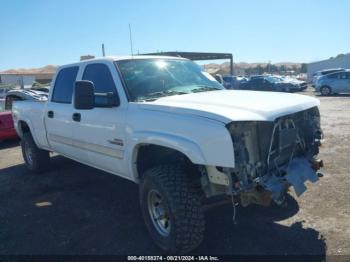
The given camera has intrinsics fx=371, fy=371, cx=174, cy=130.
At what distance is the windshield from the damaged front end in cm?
128

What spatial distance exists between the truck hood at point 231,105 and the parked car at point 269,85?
87.5 ft

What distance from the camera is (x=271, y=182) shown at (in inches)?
130

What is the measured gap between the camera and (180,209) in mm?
3404

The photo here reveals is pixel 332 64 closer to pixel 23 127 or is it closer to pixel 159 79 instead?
pixel 23 127

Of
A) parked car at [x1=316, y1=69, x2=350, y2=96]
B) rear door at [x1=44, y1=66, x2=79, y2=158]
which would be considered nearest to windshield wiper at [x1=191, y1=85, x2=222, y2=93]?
rear door at [x1=44, y1=66, x2=79, y2=158]

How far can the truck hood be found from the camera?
124 inches

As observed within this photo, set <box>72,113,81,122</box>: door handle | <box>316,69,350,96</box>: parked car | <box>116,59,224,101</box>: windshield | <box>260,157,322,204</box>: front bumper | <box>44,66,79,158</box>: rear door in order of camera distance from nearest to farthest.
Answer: <box>260,157,322,204</box>: front bumper → <box>116,59,224,101</box>: windshield → <box>72,113,81,122</box>: door handle → <box>44,66,79,158</box>: rear door → <box>316,69,350,96</box>: parked car

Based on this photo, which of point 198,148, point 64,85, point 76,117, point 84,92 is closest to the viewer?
point 198,148

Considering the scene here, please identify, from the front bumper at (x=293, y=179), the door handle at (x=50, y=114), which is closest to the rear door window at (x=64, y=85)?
the door handle at (x=50, y=114)

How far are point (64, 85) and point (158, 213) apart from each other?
282 cm

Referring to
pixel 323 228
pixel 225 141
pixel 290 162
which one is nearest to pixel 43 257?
pixel 225 141

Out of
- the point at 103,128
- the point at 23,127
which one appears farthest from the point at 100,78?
the point at 23,127

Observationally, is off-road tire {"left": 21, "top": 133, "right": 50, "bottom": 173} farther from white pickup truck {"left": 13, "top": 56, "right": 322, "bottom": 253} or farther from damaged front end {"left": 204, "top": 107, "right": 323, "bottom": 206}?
damaged front end {"left": 204, "top": 107, "right": 323, "bottom": 206}

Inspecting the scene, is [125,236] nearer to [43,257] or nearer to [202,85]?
[43,257]
